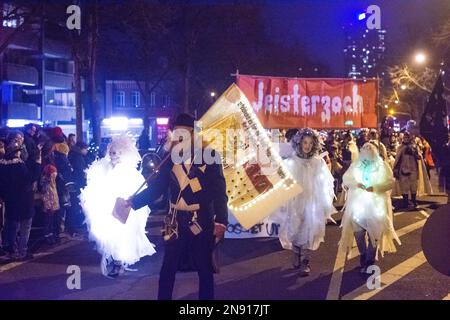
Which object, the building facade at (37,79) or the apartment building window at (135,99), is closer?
the building facade at (37,79)

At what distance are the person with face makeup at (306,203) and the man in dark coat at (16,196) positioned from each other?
12.4 feet

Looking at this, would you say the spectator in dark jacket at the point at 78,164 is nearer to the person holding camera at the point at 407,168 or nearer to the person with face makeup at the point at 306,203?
the person with face makeup at the point at 306,203

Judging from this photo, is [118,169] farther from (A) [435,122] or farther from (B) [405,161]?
(B) [405,161]

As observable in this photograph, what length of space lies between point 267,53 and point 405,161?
23124mm

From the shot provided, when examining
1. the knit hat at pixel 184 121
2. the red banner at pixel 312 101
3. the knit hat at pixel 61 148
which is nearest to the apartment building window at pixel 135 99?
the knit hat at pixel 61 148

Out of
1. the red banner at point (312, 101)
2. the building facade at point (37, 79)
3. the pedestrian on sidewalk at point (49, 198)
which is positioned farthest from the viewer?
the building facade at point (37, 79)

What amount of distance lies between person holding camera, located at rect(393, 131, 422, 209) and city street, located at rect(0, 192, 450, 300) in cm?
459

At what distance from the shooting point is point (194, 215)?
5328mm

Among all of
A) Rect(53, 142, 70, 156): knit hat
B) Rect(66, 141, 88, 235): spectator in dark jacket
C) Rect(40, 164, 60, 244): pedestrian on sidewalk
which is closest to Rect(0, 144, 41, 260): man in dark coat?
Rect(40, 164, 60, 244): pedestrian on sidewalk

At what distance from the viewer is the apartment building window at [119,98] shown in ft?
212
